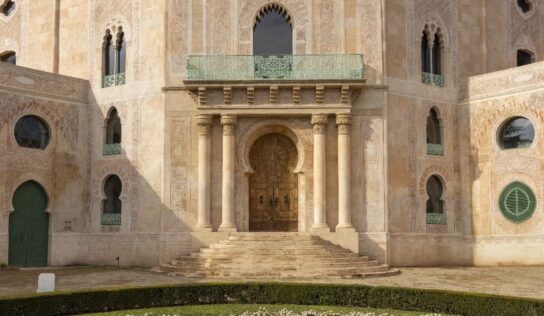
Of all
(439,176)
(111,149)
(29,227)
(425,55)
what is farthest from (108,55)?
(439,176)

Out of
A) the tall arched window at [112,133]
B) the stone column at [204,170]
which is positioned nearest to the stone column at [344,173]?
the stone column at [204,170]

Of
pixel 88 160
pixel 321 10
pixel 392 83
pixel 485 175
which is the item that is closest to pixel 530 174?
pixel 485 175

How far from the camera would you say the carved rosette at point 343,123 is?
29266mm

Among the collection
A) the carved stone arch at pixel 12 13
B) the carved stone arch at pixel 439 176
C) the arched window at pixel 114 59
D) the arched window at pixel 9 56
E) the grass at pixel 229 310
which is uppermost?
the carved stone arch at pixel 12 13

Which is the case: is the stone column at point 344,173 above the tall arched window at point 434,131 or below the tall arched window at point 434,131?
below

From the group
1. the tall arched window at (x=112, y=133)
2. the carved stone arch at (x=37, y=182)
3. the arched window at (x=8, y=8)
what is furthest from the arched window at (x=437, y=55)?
the arched window at (x=8, y=8)

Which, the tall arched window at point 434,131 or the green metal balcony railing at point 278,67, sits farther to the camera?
the tall arched window at point 434,131

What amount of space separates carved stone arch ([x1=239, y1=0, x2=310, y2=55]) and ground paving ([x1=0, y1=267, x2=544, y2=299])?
10.7 meters

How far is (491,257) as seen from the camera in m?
30.6

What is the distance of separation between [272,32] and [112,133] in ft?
29.5

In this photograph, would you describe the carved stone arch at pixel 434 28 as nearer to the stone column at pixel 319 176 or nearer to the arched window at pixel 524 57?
the arched window at pixel 524 57

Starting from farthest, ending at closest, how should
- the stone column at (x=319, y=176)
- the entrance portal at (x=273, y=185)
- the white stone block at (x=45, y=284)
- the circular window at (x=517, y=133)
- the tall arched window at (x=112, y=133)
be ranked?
the tall arched window at (x=112, y=133) → the entrance portal at (x=273, y=185) → the circular window at (x=517, y=133) → the stone column at (x=319, y=176) → the white stone block at (x=45, y=284)

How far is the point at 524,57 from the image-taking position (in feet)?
118

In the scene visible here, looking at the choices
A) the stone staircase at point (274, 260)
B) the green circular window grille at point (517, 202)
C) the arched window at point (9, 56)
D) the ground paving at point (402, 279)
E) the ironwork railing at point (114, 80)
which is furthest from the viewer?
the arched window at point (9, 56)
